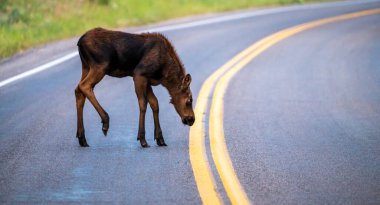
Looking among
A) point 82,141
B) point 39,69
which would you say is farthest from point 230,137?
point 39,69

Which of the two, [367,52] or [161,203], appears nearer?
[161,203]

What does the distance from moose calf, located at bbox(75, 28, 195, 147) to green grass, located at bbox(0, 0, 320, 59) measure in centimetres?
833

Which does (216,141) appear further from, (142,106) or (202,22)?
(202,22)

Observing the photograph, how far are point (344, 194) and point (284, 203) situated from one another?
75 cm

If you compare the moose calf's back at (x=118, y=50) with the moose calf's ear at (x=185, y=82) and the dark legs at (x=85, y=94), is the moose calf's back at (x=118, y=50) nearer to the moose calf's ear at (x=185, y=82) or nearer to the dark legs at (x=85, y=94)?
the dark legs at (x=85, y=94)

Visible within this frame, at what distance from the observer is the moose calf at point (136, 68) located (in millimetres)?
11258

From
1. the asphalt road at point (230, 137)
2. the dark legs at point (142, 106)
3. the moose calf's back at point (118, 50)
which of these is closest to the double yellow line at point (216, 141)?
the asphalt road at point (230, 137)

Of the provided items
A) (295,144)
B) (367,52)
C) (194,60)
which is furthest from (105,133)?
(367,52)

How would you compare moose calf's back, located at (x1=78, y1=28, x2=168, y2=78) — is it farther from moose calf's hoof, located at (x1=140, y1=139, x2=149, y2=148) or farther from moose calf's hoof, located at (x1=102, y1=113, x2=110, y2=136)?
moose calf's hoof, located at (x1=140, y1=139, x2=149, y2=148)

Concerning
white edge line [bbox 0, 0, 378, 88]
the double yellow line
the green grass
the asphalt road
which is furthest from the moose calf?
the green grass

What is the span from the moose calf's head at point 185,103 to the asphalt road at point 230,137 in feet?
0.97

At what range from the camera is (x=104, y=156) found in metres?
10.5

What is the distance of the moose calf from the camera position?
11.3m

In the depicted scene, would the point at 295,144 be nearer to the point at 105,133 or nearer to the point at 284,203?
the point at 105,133
